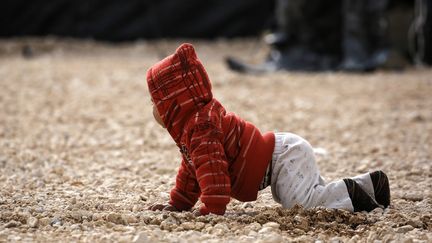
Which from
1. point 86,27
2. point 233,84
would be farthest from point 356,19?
point 86,27

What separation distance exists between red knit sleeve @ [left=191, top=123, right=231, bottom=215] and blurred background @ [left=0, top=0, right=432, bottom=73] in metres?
7.53

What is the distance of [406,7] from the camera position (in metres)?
13.2

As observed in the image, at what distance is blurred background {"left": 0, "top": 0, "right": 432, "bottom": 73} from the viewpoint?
11.3 meters

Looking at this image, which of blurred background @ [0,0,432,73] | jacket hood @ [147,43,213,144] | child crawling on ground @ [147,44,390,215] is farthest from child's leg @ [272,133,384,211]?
blurred background @ [0,0,432,73]

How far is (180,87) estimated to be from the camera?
12.0 feet

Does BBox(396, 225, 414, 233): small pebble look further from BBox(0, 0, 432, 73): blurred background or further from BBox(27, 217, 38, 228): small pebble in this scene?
BBox(0, 0, 432, 73): blurred background

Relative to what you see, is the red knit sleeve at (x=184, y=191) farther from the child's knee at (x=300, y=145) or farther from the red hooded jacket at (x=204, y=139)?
the child's knee at (x=300, y=145)

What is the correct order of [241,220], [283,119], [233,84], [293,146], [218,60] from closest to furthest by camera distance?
[241,220]
[293,146]
[283,119]
[233,84]
[218,60]

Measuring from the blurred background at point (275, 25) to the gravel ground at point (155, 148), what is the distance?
0.68 meters

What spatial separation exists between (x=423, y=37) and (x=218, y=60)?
10.9 feet

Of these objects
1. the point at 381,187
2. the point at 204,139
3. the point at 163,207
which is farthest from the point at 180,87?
the point at 381,187

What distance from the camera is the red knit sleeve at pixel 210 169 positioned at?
3484 mm

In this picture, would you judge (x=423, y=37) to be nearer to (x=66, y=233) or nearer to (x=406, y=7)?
(x=406, y=7)

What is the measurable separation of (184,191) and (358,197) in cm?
80
